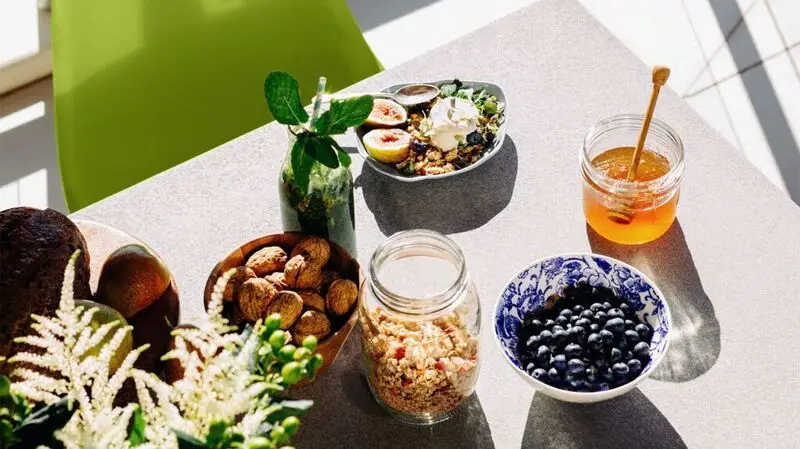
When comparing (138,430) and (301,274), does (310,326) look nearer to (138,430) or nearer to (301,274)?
(301,274)

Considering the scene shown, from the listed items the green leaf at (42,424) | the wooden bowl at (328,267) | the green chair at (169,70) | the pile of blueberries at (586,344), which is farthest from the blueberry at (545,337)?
the green chair at (169,70)

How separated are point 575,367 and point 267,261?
0.39 m

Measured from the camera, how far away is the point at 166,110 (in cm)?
164

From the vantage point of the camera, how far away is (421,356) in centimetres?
104

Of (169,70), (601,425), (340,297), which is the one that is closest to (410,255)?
(340,297)

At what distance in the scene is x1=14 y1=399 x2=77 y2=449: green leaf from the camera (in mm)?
744

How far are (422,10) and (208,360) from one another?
232 centimetres

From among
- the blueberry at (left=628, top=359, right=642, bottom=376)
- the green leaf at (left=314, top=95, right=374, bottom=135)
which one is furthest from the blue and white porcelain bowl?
the green leaf at (left=314, top=95, right=374, bottom=135)

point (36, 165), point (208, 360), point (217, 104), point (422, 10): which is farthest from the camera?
point (422, 10)

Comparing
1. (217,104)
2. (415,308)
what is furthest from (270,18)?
(415,308)

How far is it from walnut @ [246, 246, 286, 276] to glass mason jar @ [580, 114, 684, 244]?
0.43m

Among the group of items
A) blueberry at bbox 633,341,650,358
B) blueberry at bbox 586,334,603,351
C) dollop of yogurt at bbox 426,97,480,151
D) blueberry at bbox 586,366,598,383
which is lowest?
blueberry at bbox 633,341,650,358

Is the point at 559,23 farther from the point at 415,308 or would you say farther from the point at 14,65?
the point at 14,65

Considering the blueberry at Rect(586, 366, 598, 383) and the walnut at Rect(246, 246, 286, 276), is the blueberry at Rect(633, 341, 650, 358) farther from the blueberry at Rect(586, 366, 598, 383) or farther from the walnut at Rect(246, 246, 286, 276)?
the walnut at Rect(246, 246, 286, 276)
